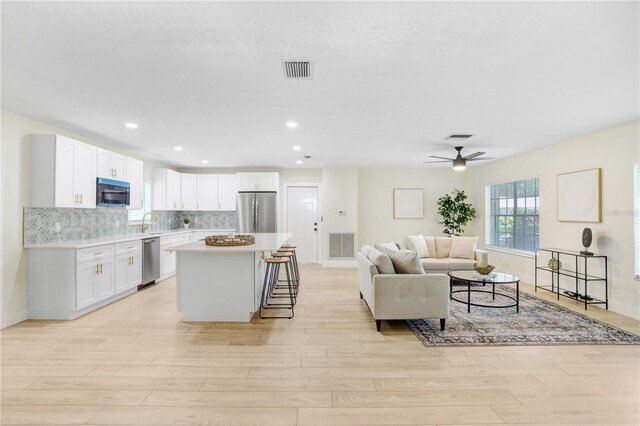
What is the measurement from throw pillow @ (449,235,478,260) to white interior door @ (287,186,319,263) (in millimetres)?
3413

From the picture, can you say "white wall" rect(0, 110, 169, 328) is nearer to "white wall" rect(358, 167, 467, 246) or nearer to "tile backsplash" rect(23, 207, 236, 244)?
"tile backsplash" rect(23, 207, 236, 244)

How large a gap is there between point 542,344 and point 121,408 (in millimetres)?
3699

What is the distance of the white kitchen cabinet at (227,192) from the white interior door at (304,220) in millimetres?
1386

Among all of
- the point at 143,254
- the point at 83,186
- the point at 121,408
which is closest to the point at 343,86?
the point at 121,408

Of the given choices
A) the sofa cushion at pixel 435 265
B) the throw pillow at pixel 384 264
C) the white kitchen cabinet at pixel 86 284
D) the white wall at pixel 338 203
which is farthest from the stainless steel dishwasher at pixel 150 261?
the sofa cushion at pixel 435 265

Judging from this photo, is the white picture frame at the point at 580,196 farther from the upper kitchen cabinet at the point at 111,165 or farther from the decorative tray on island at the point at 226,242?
the upper kitchen cabinet at the point at 111,165

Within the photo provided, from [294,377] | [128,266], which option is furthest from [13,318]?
[294,377]

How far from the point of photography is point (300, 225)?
8.27 metres

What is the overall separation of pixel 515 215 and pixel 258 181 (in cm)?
556

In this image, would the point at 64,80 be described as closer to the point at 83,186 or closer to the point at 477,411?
the point at 83,186

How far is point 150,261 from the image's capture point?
5.64 meters

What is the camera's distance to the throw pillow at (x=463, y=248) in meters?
5.94

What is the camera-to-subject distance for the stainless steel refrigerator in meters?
7.47

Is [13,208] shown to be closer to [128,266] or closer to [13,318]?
[13,318]
